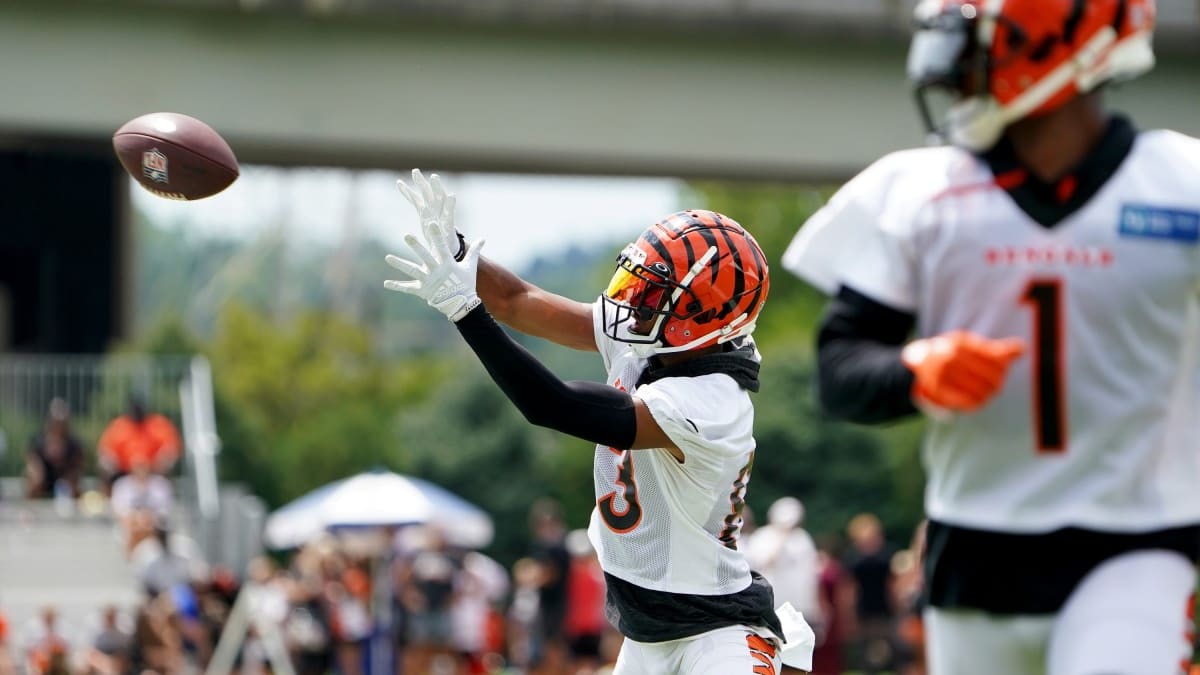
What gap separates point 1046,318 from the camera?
3.37m

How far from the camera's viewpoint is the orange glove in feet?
10.2

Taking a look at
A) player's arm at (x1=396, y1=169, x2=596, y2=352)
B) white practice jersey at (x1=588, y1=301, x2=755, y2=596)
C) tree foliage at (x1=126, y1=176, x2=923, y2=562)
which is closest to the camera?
white practice jersey at (x1=588, y1=301, x2=755, y2=596)

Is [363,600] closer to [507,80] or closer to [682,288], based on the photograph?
[507,80]

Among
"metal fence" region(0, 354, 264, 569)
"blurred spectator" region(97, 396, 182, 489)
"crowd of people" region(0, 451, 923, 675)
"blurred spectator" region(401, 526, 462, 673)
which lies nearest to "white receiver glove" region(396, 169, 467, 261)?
"crowd of people" region(0, 451, 923, 675)

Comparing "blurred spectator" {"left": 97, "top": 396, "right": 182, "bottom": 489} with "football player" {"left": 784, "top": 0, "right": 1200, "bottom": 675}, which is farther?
"blurred spectator" {"left": 97, "top": 396, "right": 182, "bottom": 489}

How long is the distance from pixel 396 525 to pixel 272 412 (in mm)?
23246

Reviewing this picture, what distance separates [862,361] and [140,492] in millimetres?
13468

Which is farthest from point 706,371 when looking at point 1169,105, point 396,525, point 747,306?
point 1169,105

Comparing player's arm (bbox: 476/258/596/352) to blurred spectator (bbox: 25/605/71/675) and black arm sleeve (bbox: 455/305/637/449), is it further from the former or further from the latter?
blurred spectator (bbox: 25/605/71/675)

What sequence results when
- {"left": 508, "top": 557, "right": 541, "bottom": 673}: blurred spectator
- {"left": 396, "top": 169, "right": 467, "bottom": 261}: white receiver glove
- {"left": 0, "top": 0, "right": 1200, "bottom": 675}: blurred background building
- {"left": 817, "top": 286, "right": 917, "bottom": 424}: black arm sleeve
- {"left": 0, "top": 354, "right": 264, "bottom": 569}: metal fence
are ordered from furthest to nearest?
1. {"left": 0, "top": 354, "right": 264, "bottom": 569}: metal fence
2. {"left": 0, "top": 0, "right": 1200, "bottom": 675}: blurred background building
3. {"left": 508, "top": 557, "right": 541, "bottom": 673}: blurred spectator
4. {"left": 396, "top": 169, "right": 467, "bottom": 261}: white receiver glove
5. {"left": 817, "top": 286, "right": 917, "bottom": 424}: black arm sleeve

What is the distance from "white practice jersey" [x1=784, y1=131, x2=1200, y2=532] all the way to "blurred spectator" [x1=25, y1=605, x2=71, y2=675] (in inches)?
388

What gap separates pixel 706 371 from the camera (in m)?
4.60

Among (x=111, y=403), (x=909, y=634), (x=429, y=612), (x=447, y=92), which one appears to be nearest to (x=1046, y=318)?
(x=909, y=634)

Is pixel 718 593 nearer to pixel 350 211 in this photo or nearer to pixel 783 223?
pixel 783 223
